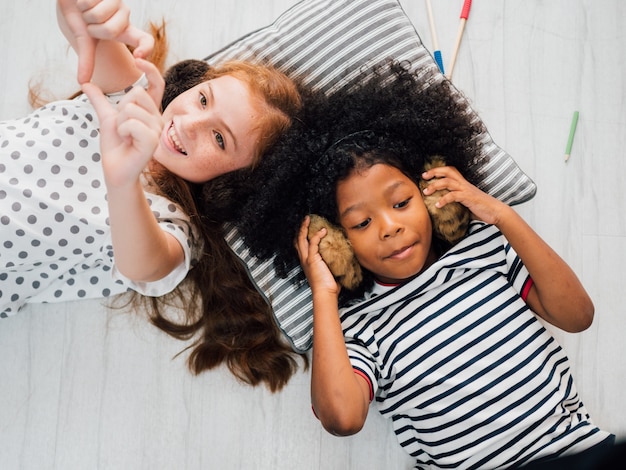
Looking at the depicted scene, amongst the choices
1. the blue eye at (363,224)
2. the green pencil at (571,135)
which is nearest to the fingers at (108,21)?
the blue eye at (363,224)

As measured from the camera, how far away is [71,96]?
4.05 ft

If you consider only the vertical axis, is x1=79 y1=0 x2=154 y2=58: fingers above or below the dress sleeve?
above

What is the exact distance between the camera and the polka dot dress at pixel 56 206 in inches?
41.2

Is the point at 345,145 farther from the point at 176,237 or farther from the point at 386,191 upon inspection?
the point at 176,237

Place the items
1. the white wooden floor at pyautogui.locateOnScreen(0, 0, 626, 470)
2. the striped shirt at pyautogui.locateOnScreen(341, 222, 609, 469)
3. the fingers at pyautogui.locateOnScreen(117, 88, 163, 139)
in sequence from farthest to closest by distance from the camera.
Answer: the white wooden floor at pyautogui.locateOnScreen(0, 0, 626, 470) < the striped shirt at pyautogui.locateOnScreen(341, 222, 609, 469) < the fingers at pyautogui.locateOnScreen(117, 88, 163, 139)

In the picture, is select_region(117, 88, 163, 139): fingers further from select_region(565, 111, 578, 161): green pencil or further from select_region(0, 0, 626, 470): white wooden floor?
select_region(565, 111, 578, 161): green pencil

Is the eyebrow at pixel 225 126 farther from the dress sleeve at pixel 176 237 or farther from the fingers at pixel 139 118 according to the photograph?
the fingers at pixel 139 118

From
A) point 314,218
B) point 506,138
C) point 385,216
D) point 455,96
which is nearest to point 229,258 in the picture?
point 314,218

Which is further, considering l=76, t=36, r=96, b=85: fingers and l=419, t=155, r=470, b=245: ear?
l=419, t=155, r=470, b=245: ear

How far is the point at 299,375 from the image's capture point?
1216mm

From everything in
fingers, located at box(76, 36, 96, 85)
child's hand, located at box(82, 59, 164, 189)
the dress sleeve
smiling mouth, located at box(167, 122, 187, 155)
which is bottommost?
the dress sleeve

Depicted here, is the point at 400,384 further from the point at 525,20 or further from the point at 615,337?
the point at 525,20

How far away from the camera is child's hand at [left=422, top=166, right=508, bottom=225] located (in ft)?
3.22

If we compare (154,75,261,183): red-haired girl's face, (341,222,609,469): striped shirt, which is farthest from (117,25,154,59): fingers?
(341,222,609,469): striped shirt
